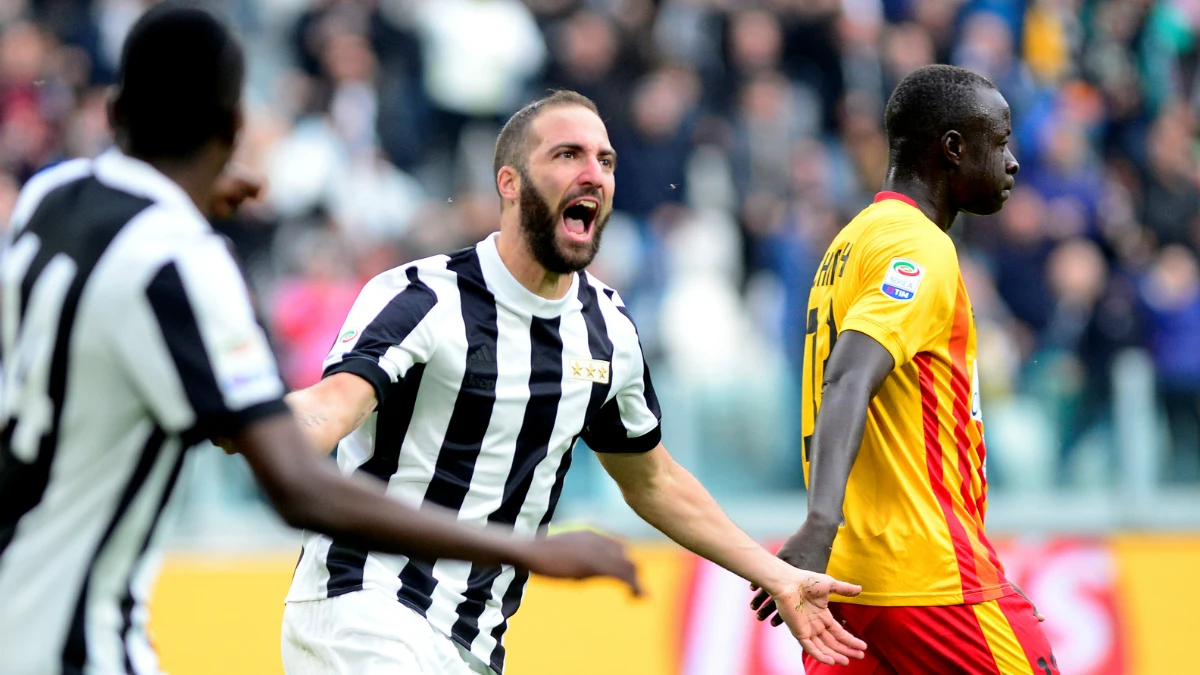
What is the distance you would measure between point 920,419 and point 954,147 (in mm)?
856

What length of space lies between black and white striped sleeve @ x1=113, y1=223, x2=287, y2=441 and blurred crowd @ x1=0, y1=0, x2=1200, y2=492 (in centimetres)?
698

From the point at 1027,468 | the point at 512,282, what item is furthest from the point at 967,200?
the point at 1027,468

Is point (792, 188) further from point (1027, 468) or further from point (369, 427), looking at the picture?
point (369, 427)

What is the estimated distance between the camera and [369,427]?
4.68 m

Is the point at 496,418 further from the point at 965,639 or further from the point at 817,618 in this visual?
the point at 965,639

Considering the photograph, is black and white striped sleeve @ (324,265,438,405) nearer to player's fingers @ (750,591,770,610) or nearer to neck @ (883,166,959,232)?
player's fingers @ (750,591,770,610)

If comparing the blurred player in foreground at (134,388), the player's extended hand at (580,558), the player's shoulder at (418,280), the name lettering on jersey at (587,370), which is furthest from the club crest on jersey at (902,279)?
the blurred player in foreground at (134,388)

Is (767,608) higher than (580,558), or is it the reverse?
(767,608)

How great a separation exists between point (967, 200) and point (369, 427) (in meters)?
1.96

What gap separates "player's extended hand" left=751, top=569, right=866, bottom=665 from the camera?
15.0ft

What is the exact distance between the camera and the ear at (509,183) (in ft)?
16.6

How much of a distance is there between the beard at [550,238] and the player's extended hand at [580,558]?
1.91 m

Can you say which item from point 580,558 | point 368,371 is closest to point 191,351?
point 580,558

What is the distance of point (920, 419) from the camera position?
4.69 meters
